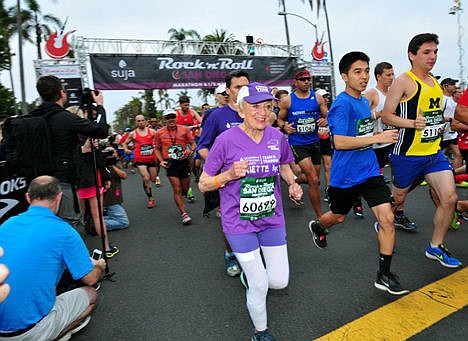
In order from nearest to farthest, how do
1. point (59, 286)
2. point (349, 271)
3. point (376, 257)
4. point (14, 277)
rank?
point (14, 277)
point (59, 286)
point (349, 271)
point (376, 257)

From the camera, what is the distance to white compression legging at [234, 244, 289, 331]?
221 cm

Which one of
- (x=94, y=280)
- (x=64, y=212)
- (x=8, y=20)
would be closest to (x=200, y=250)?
(x=64, y=212)

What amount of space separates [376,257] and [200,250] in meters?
2.13

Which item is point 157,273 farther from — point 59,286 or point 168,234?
point 168,234

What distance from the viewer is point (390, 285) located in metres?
2.78

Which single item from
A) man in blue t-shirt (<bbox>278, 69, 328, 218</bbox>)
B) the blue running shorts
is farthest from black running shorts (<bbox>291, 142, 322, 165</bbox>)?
the blue running shorts

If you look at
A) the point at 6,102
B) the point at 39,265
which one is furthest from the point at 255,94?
the point at 6,102

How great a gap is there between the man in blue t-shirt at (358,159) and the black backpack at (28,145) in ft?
9.37

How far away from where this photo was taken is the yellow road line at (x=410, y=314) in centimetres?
238

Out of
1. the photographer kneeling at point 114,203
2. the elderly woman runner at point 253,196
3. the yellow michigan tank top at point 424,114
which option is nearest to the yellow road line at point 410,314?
the elderly woman runner at point 253,196

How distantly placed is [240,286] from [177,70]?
12.2 m

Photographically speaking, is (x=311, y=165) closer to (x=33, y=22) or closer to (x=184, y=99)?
(x=184, y=99)

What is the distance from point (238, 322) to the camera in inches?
106

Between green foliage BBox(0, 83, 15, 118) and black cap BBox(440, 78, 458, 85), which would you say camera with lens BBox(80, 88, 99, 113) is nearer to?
black cap BBox(440, 78, 458, 85)
